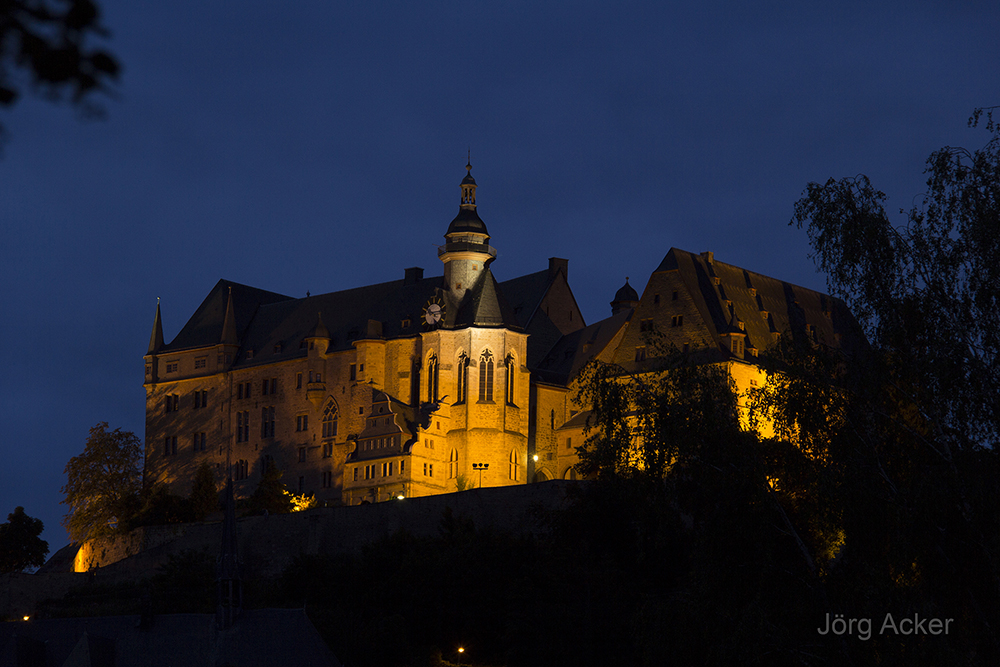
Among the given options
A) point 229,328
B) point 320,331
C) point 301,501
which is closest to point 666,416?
point 301,501

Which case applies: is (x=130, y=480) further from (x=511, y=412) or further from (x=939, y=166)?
(x=939, y=166)

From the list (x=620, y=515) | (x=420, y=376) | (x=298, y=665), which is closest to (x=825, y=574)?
(x=298, y=665)

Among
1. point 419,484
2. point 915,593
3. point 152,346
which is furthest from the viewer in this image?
point 152,346

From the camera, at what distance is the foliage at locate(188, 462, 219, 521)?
83.9 meters

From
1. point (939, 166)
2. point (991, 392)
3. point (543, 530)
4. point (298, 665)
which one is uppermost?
point (939, 166)

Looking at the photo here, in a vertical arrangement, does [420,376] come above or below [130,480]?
above

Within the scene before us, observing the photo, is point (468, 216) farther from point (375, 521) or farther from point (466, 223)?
point (375, 521)

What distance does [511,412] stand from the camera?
8494 centimetres

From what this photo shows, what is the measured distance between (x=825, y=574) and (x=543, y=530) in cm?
3866

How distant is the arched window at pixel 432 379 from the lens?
283 feet

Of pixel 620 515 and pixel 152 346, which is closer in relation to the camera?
pixel 620 515

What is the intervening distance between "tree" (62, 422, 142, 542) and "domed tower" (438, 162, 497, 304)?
24482 mm

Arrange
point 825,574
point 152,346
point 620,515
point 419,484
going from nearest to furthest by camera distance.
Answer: point 825,574 < point 620,515 < point 419,484 < point 152,346

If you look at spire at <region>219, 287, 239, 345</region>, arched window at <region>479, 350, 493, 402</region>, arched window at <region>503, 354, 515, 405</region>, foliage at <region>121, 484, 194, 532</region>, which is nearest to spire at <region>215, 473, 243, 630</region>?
foliage at <region>121, 484, 194, 532</region>
